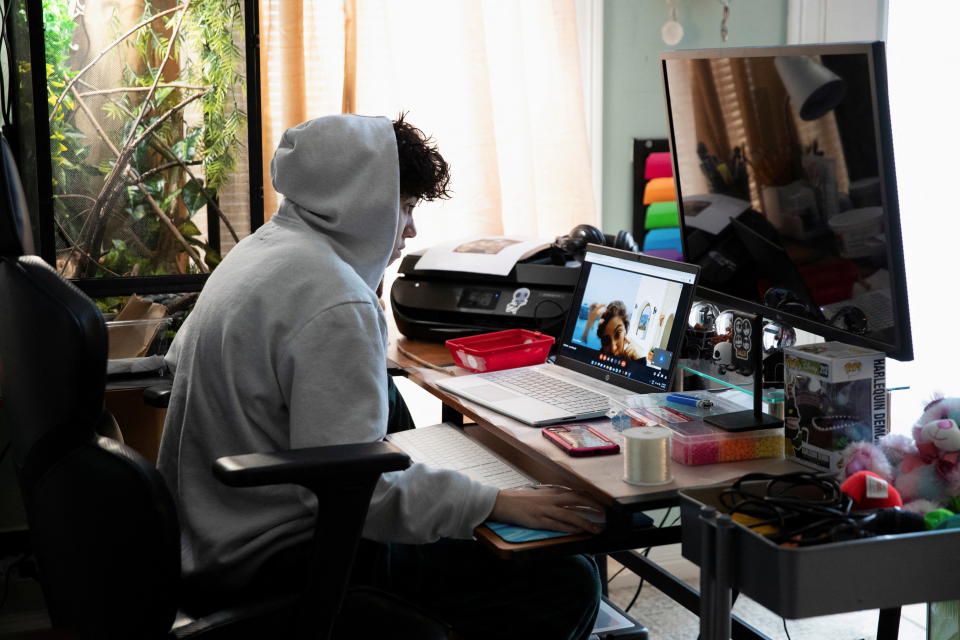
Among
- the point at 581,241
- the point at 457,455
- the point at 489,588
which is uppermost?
the point at 581,241

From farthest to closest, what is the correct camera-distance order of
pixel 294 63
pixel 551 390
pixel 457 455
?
1. pixel 294 63
2. pixel 551 390
3. pixel 457 455

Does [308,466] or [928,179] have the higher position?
[928,179]

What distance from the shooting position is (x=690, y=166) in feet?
5.90

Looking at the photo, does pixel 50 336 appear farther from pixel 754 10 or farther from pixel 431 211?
pixel 754 10

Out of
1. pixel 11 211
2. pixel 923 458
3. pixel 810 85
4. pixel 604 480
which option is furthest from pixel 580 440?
pixel 11 211

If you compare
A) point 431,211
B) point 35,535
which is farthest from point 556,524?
point 431,211

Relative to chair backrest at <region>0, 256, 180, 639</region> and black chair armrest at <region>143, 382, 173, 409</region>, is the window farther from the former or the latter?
chair backrest at <region>0, 256, 180, 639</region>

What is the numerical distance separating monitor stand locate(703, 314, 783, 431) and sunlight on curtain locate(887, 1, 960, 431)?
4.36 ft

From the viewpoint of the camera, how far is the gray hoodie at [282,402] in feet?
4.27

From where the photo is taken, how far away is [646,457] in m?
1.32

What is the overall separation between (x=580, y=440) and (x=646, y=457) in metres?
0.20

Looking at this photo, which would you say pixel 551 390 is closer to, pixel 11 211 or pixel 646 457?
pixel 646 457

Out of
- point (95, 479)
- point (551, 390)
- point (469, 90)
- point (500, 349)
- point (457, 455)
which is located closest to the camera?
point (95, 479)

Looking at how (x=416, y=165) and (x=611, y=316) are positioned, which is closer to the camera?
(x=416, y=165)
